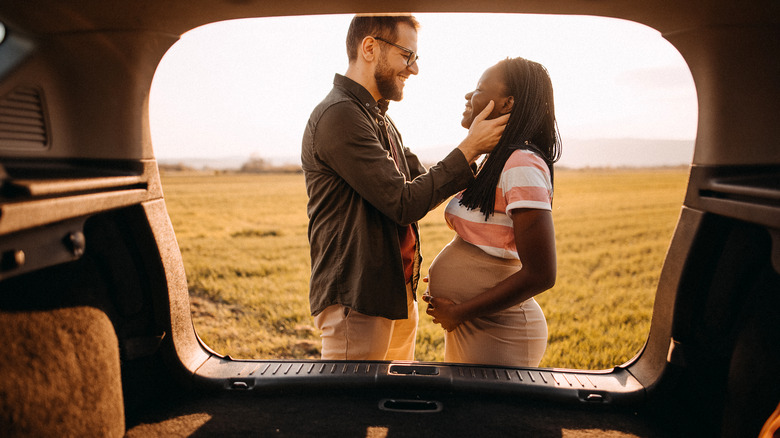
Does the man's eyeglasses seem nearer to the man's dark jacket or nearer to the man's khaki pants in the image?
the man's dark jacket

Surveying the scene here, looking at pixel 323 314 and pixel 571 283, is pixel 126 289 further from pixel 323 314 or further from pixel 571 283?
pixel 571 283

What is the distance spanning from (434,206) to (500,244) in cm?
35

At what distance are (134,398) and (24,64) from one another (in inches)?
54.7

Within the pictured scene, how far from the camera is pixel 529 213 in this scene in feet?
6.65

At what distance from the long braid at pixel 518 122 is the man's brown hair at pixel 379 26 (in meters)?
0.56

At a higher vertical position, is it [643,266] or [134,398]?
[134,398]

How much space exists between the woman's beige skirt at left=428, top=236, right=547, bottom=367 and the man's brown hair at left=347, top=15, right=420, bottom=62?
1126mm

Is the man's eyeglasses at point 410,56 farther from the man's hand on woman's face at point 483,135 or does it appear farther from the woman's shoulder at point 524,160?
the woman's shoulder at point 524,160

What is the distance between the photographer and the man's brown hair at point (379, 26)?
2.44 meters

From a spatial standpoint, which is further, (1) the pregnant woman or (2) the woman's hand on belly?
(2) the woman's hand on belly

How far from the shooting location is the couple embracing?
2.14 metres

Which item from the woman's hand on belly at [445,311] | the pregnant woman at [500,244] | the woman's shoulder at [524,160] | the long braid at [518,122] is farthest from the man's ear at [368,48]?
the woman's hand on belly at [445,311]

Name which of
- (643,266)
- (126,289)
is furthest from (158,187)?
(643,266)

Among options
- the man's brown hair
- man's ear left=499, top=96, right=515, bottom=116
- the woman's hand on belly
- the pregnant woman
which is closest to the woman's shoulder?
the pregnant woman
